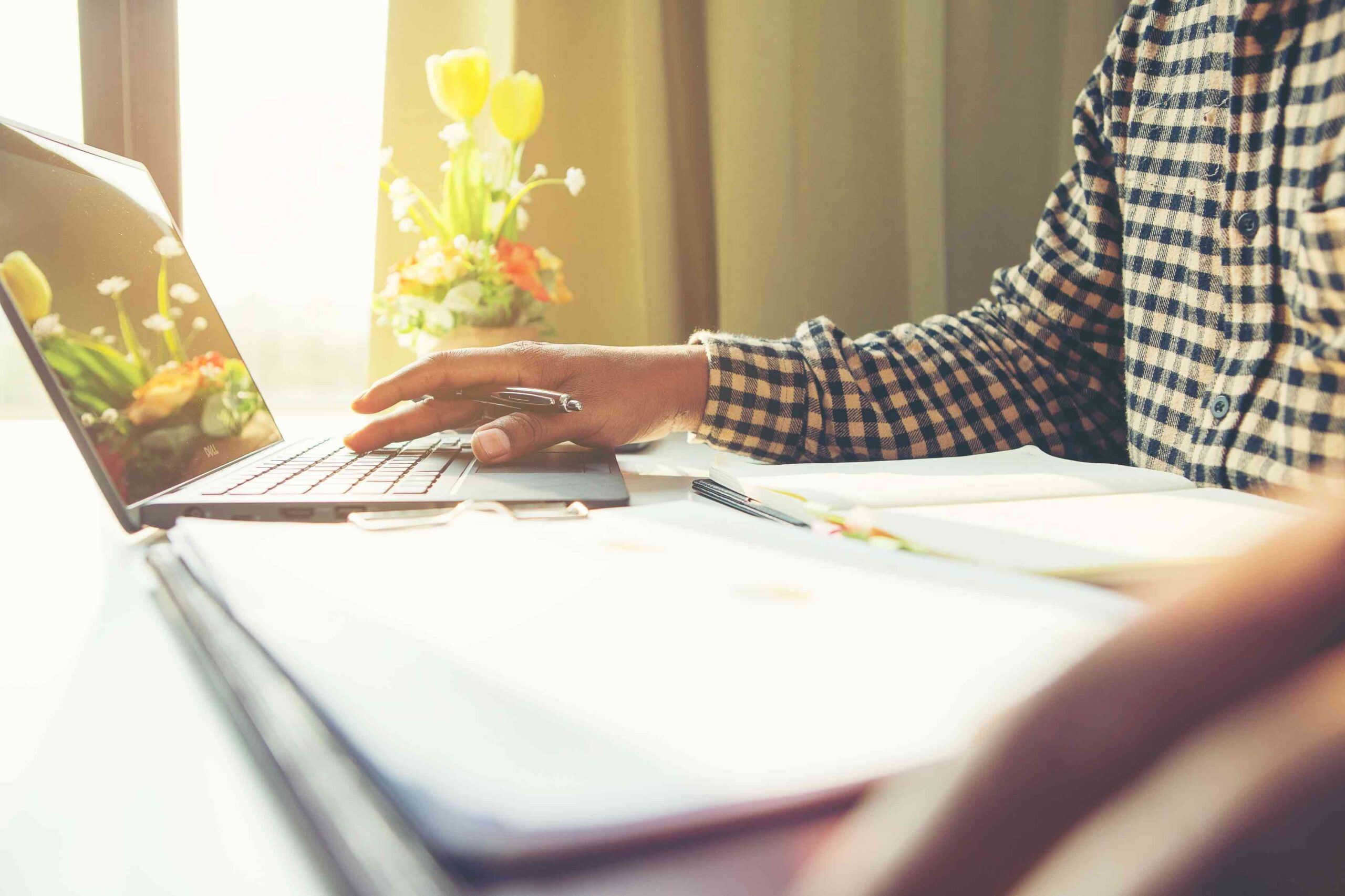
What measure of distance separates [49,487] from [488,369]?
0.35 metres

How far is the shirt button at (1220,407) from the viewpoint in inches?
24.7

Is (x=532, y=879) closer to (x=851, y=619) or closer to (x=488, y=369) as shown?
(x=851, y=619)

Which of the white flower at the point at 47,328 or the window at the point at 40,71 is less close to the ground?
the window at the point at 40,71

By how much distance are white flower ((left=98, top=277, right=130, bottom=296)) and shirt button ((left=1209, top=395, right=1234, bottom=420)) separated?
0.79 meters

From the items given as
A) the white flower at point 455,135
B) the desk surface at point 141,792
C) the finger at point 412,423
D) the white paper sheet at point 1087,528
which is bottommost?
the desk surface at point 141,792

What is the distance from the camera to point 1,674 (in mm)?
277

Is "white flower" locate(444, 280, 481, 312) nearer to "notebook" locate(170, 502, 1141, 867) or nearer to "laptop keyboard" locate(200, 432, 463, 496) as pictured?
"laptop keyboard" locate(200, 432, 463, 496)

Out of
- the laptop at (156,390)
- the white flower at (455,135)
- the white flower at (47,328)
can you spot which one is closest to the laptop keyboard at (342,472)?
the laptop at (156,390)

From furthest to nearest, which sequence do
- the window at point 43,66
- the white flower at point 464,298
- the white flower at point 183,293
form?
the window at point 43,66
the white flower at point 464,298
the white flower at point 183,293

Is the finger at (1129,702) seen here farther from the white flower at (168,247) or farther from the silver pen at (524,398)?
the white flower at (168,247)

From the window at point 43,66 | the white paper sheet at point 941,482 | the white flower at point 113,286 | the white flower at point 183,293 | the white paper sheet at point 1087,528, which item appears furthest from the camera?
the window at point 43,66

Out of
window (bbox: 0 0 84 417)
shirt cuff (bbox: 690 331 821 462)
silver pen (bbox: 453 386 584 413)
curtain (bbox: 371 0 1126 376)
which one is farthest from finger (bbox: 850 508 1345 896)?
window (bbox: 0 0 84 417)

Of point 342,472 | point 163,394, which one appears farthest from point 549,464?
point 163,394

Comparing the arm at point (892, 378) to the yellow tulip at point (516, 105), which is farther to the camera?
the yellow tulip at point (516, 105)
